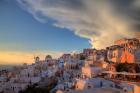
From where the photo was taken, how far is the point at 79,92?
37.1ft

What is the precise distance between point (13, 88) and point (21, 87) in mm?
1151

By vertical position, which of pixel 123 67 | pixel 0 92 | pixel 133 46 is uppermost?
pixel 133 46

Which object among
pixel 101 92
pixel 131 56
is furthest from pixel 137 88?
pixel 131 56

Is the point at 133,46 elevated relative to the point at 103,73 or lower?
elevated

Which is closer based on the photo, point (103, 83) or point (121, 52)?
point (103, 83)

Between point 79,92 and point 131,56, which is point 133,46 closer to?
point 131,56

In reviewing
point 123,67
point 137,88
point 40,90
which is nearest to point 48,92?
point 40,90

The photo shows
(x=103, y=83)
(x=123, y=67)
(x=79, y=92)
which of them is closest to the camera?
(x=79, y=92)

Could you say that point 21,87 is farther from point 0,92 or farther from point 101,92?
point 101,92

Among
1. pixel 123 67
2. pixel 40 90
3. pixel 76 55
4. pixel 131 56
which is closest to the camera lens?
pixel 123 67

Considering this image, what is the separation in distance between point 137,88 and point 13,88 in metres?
25.9

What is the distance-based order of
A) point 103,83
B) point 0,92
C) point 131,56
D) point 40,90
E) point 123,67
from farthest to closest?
1. point 0,92
2. point 131,56
3. point 40,90
4. point 123,67
5. point 103,83

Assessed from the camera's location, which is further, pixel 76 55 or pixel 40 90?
pixel 76 55

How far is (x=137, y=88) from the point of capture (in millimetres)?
10562
